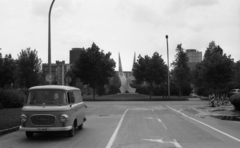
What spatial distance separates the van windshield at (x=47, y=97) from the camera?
11.5m

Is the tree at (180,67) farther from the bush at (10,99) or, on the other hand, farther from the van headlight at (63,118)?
the van headlight at (63,118)

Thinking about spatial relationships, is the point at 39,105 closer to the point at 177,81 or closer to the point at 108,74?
the point at 108,74

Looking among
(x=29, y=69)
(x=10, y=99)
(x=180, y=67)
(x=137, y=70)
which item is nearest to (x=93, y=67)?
(x=137, y=70)

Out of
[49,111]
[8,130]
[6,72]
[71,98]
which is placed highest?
[6,72]

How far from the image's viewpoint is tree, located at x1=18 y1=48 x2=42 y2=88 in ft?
131

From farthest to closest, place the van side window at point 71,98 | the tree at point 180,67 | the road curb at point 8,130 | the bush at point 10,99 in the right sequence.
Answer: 1. the tree at point 180,67
2. the bush at point 10,99
3. the road curb at point 8,130
4. the van side window at point 71,98

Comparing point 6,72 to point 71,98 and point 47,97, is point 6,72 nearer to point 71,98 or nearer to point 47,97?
point 71,98

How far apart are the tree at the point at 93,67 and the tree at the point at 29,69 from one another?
36.4 feet

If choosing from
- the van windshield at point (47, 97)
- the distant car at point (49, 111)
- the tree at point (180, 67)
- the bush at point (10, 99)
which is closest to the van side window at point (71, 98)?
the distant car at point (49, 111)

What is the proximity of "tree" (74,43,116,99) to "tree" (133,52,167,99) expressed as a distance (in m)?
4.69

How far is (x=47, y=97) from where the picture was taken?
1164 cm

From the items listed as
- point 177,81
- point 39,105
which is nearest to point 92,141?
point 39,105

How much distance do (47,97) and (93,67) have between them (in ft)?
130

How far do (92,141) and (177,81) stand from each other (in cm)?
4634
